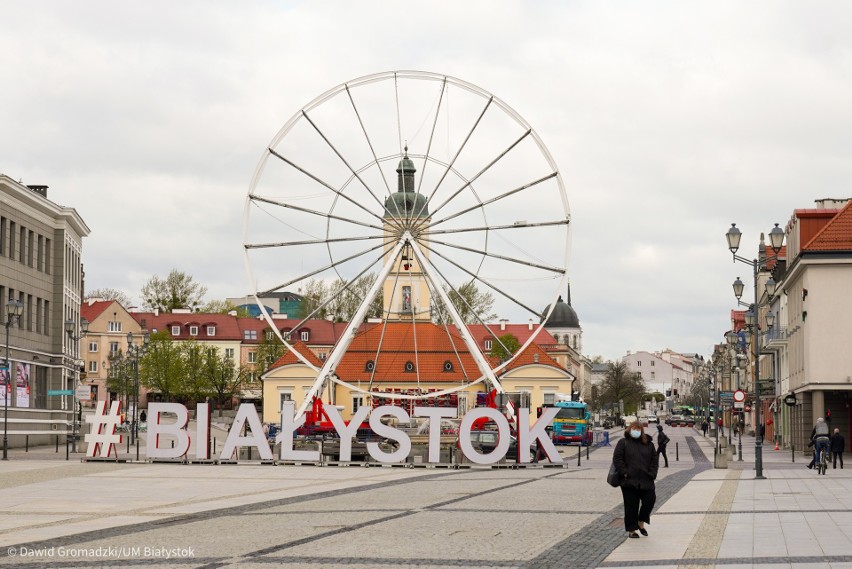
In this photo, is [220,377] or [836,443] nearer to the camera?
[836,443]

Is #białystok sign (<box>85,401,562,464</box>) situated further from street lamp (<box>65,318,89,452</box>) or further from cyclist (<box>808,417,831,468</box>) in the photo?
street lamp (<box>65,318,89,452</box>)

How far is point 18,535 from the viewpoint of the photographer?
20484mm

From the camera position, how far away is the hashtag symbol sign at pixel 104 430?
49531 mm

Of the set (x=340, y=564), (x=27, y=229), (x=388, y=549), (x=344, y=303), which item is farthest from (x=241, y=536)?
(x=344, y=303)

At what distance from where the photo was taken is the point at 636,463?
20.2 metres

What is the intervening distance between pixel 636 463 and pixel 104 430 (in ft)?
111

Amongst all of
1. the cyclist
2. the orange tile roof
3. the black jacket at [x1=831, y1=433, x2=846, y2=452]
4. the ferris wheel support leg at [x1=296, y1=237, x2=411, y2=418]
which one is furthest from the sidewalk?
the orange tile roof

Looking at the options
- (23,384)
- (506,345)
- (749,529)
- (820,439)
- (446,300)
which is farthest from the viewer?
(506,345)

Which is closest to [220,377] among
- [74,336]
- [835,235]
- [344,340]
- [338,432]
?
[74,336]

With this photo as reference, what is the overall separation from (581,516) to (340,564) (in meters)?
9.13

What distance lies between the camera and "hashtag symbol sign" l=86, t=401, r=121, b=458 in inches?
1950

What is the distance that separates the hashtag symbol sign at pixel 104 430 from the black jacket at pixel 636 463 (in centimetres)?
3207

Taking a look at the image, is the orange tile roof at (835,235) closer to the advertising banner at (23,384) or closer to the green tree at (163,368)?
the advertising banner at (23,384)

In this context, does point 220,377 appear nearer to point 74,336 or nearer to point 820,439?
point 74,336
